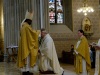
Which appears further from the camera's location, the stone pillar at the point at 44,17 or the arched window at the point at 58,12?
the arched window at the point at 58,12

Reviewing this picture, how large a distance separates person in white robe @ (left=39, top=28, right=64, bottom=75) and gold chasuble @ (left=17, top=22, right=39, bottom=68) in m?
0.50

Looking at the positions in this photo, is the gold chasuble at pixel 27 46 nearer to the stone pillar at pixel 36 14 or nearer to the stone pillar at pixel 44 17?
the stone pillar at pixel 36 14

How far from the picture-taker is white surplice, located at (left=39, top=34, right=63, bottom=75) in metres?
8.55

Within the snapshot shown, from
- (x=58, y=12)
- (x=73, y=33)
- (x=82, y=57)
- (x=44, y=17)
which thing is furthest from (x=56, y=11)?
(x=82, y=57)

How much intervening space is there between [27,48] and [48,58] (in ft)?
3.08

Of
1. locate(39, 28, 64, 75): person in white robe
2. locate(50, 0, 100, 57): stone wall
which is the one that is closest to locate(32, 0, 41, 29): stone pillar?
locate(39, 28, 64, 75): person in white robe

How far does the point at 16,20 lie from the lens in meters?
14.0

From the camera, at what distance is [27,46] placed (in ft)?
26.8

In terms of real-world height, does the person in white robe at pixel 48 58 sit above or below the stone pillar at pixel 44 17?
below

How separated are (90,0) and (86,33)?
2.32 m

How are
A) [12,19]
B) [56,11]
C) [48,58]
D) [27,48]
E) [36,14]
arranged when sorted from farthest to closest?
[56,11], [12,19], [36,14], [48,58], [27,48]

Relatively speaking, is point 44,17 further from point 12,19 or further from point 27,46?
point 27,46

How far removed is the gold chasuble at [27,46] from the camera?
26.4 feet

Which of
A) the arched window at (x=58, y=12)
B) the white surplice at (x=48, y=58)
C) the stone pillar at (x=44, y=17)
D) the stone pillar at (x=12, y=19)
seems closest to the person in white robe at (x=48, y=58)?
the white surplice at (x=48, y=58)
